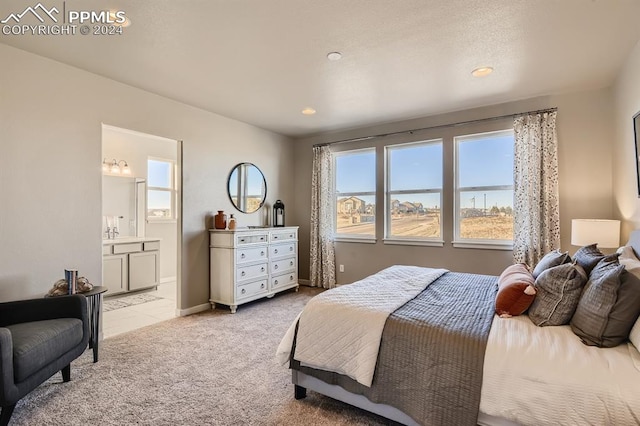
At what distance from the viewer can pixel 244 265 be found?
414 centimetres

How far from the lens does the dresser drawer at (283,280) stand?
15.3 feet

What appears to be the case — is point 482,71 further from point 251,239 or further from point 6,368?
point 6,368

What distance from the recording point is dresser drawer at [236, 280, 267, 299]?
4.07 meters

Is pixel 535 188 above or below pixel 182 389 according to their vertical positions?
above

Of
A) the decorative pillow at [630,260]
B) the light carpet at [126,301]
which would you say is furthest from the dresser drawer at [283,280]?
the decorative pillow at [630,260]

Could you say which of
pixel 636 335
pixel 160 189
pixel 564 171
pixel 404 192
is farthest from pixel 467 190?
pixel 160 189

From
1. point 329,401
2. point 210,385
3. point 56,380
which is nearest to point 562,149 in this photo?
point 329,401

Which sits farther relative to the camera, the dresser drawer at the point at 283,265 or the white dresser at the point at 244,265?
the dresser drawer at the point at 283,265

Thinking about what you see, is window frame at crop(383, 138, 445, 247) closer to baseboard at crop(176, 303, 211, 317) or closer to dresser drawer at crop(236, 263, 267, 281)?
dresser drawer at crop(236, 263, 267, 281)

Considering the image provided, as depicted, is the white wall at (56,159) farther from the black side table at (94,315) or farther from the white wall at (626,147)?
the white wall at (626,147)

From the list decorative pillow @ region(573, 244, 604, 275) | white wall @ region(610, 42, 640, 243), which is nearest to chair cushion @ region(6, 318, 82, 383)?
decorative pillow @ region(573, 244, 604, 275)

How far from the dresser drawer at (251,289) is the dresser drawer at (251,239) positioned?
22.5 inches

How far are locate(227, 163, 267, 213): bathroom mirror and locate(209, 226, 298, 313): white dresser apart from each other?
0.58 meters

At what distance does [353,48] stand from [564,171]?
2.90 m
